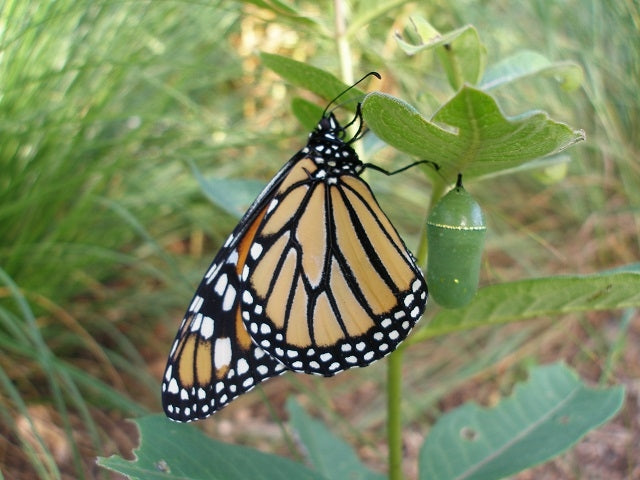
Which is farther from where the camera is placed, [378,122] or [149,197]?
[149,197]

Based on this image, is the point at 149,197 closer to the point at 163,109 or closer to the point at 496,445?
the point at 163,109

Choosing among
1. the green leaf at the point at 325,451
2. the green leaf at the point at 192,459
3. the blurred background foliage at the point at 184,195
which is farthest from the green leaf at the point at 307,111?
the green leaf at the point at 325,451

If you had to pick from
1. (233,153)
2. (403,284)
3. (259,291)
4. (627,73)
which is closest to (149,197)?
(233,153)

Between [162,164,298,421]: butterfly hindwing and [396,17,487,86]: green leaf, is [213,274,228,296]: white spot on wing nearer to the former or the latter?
[162,164,298,421]: butterfly hindwing

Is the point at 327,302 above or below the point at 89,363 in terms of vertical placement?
above

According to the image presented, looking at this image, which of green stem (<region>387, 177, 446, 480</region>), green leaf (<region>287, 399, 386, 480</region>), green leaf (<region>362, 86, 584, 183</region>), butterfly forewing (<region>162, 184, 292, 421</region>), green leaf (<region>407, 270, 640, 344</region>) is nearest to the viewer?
green leaf (<region>362, 86, 584, 183</region>)

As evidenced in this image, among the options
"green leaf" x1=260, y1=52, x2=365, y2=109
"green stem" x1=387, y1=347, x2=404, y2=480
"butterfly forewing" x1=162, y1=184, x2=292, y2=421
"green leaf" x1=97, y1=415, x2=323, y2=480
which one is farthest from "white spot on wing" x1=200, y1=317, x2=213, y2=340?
"green leaf" x1=260, y1=52, x2=365, y2=109

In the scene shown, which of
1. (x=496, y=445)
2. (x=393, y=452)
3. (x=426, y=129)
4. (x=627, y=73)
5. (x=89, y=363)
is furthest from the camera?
(x=89, y=363)
